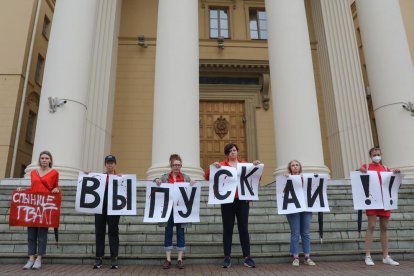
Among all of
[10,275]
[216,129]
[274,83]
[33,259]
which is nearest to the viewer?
[10,275]

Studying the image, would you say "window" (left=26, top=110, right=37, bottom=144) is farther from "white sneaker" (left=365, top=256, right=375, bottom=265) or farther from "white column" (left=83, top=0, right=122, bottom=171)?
"white sneaker" (left=365, top=256, right=375, bottom=265)

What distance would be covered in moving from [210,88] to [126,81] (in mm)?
3894

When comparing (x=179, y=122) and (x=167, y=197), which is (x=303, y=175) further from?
(x=179, y=122)

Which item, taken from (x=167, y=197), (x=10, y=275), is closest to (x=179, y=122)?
(x=167, y=197)

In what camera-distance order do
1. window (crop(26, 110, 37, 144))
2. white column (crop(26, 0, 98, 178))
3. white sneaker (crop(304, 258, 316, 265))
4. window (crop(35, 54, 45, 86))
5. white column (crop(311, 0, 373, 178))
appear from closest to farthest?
white sneaker (crop(304, 258, 316, 265))
white column (crop(26, 0, 98, 178))
white column (crop(311, 0, 373, 178))
window (crop(26, 110, 37, 144))
window (crop(35, 54, 45, 86))

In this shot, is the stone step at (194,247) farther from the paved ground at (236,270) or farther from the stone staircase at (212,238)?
the paved ground at (236,270)

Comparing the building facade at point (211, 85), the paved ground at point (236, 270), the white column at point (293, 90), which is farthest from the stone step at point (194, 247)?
the white column at point (293, 90)

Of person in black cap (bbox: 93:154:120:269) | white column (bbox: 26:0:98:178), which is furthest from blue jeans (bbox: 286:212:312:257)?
white column (bbox: 26:0:98:178)

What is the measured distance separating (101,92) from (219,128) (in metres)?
5.49

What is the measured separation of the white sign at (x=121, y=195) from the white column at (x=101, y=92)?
6.94 m

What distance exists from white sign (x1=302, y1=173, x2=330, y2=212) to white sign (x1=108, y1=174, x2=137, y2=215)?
298cm

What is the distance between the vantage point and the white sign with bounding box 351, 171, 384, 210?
6012 mm

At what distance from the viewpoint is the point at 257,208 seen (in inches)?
328

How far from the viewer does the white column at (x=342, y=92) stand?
13.5 m
